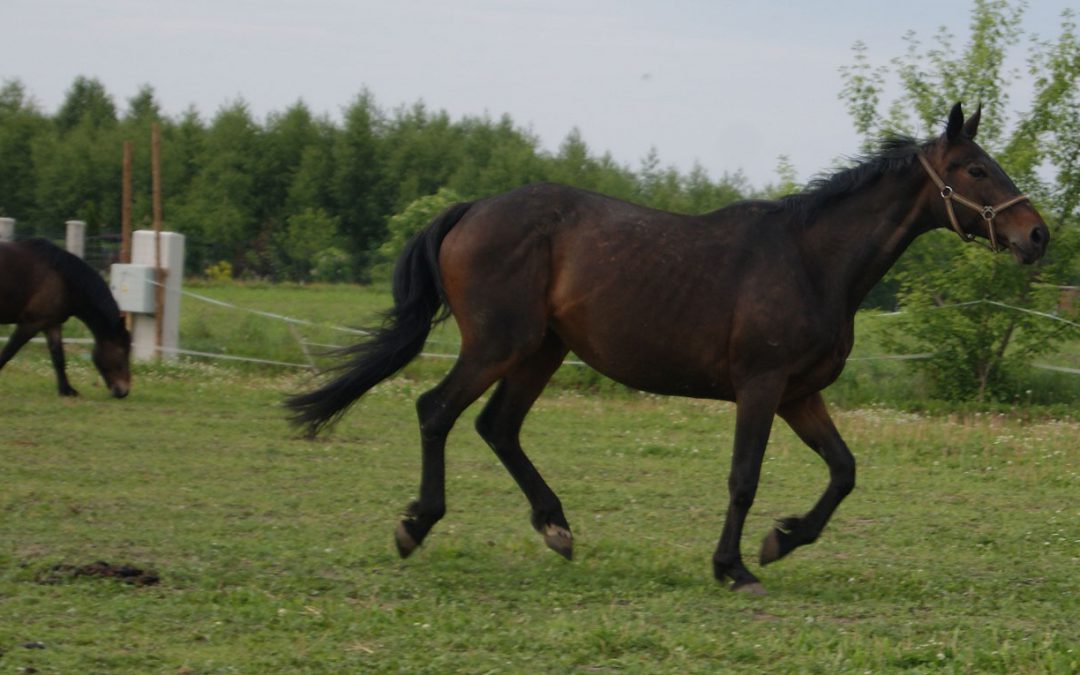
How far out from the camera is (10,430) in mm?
12188

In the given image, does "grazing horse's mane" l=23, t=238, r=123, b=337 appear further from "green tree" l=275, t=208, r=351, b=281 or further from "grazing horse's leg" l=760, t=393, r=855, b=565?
"green tree" l=275, t=208, r=351, b=281

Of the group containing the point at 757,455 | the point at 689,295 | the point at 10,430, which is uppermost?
the point at 689,295

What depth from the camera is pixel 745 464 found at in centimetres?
699

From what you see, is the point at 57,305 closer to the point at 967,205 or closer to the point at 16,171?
the point at 967,205

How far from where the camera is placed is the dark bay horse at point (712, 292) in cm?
698

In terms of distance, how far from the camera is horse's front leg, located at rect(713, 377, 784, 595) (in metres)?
6.90

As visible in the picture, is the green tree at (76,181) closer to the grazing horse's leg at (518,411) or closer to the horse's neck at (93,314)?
the horse's neck at (93,314)

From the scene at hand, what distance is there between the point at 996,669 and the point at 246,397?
11.2 metres

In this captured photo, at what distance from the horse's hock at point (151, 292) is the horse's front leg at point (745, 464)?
40.0 ft

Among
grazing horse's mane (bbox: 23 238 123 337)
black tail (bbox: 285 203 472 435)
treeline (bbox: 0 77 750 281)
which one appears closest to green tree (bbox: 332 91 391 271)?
treeline (bbox: 0 77 750 281)

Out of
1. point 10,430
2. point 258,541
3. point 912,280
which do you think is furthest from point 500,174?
point 258,541

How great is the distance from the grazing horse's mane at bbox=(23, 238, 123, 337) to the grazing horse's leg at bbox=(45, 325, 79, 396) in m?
0.41

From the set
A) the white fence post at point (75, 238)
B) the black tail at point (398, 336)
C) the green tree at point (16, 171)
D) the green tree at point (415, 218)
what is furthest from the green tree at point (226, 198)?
the black tail at point (398, 336)

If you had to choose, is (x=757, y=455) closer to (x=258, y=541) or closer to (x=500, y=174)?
(x=258, y=541)
